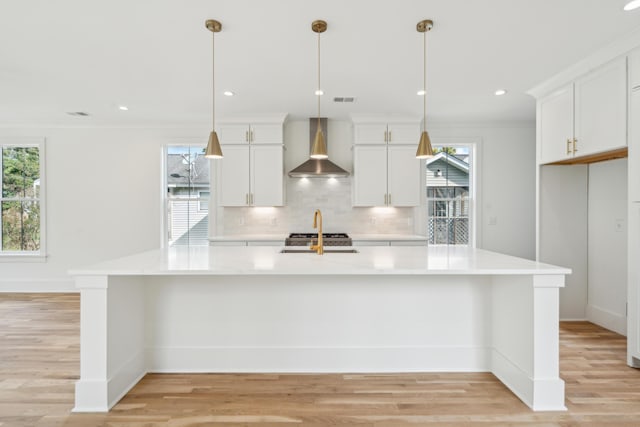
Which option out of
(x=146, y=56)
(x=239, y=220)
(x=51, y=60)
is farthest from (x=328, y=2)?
(x=239, y=220)

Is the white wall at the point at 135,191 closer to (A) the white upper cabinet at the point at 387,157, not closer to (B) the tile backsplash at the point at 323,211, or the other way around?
(B) the tile backsplash at the point at 323,211

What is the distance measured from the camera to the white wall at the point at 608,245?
11.0 ft

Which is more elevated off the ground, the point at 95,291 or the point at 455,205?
the point at 455,205

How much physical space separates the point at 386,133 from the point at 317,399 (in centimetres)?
348

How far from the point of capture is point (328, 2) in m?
2.16

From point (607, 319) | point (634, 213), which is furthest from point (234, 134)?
point (607, 319)

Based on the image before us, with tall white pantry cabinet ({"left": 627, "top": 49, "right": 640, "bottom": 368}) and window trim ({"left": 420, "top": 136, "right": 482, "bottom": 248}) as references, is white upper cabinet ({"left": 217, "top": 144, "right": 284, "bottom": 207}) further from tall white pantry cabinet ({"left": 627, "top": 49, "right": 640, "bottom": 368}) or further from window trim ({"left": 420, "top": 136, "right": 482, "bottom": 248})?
tall white pantry cabinet ({"left": 627, "top": 49, "right": 640, "bottom": 368})

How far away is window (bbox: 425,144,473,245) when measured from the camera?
5129 millimetres

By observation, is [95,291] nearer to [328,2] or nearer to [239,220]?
[328,2]

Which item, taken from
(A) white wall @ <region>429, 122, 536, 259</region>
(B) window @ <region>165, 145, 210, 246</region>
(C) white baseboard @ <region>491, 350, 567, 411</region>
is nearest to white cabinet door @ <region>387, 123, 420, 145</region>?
(A) white wall @ <region>429, 122, 536, 259</region>

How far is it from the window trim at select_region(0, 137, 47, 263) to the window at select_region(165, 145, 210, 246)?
5.66 feet

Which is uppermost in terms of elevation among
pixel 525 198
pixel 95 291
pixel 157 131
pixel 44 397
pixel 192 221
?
pixel 157 131

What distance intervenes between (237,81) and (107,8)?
1.32m

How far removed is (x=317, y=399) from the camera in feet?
7.02
